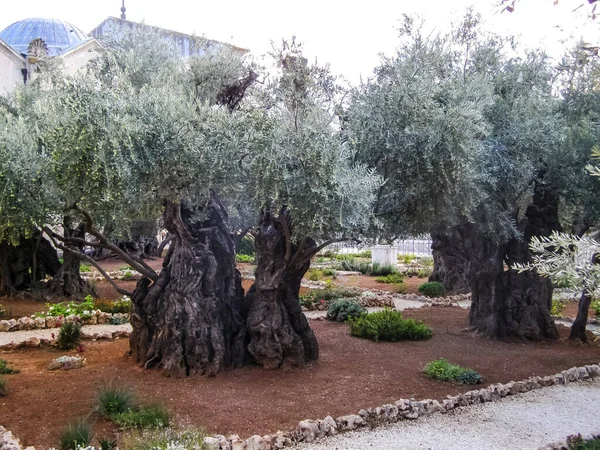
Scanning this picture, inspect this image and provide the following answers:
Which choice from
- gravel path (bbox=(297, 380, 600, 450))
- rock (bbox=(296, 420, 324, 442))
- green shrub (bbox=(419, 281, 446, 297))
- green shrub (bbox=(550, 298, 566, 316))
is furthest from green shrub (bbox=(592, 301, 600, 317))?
rock (bbox=(296, 420, 324, 442))

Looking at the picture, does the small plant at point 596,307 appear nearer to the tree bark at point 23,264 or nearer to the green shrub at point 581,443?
the green shrub at point 581,443

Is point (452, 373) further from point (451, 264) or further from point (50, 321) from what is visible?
point (451, 264)

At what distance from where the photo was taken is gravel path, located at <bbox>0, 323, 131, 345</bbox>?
11552 millimetres

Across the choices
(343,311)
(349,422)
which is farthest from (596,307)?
(349,422)

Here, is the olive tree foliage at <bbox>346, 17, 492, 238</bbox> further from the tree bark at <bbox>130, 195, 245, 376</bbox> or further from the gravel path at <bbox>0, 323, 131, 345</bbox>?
the gravel path at <bbox>0, 323, 131, 345</bbox>

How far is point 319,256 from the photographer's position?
35.1 m

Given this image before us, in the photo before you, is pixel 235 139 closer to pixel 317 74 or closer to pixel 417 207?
pixel 317 74

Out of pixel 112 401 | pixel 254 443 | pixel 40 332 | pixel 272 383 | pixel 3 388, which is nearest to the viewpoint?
pixel 254 443

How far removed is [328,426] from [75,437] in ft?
8.85

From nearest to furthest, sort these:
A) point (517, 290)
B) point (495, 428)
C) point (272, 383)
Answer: point (495, 428) → point (272, 383) → point (517, 290)

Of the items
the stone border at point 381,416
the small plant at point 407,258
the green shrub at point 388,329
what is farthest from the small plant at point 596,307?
the small plant at point 407,258

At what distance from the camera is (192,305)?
27.7 feet

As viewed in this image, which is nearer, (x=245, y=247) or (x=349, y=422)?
(x=349, y=422)

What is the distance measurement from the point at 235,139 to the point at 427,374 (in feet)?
15.8
